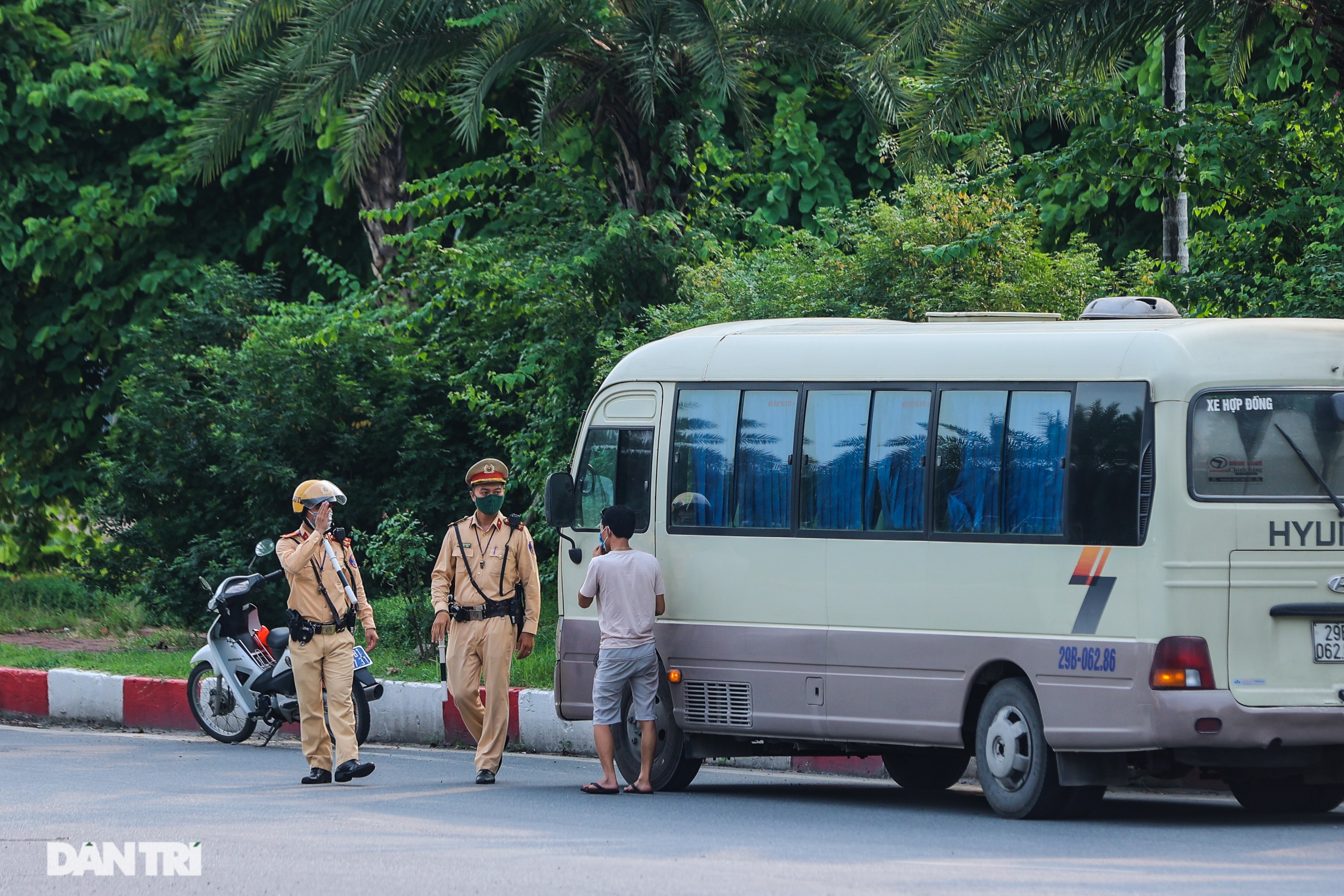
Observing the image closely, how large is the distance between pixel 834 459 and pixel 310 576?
3.04m

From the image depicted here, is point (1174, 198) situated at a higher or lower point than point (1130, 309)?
higher

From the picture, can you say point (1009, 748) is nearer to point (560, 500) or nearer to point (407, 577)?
point (560, 500)

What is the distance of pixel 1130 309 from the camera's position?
993cm

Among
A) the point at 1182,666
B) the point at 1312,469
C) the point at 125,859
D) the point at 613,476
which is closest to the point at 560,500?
the point at 613,476

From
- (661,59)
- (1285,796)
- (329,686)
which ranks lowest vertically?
(1285,796)

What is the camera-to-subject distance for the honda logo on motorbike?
7.70 metres

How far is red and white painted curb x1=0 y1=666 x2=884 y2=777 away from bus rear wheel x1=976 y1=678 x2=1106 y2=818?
7.95 feet

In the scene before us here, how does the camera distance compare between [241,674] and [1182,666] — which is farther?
[241,674]

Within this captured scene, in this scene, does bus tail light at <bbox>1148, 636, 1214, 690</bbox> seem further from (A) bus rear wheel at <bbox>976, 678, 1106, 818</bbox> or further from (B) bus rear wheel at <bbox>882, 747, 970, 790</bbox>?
(B) bus rear wheel at <bbox>882, 747, 970, 790</bbox>

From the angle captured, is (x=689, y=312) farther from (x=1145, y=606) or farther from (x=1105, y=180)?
(x=1145, y=606)

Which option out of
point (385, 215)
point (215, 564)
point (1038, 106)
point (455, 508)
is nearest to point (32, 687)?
point (215, 564)

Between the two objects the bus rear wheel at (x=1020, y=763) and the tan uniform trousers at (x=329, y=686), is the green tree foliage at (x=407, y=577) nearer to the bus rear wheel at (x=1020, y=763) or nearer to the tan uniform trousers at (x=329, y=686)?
the tan uniform trousers at (x=329, y=686)

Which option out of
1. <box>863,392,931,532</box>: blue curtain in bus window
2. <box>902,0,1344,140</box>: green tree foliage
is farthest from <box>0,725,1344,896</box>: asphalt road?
<box>902,0,1344,140</box>: green tree foliage

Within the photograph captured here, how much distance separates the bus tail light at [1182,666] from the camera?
8.64 metres
